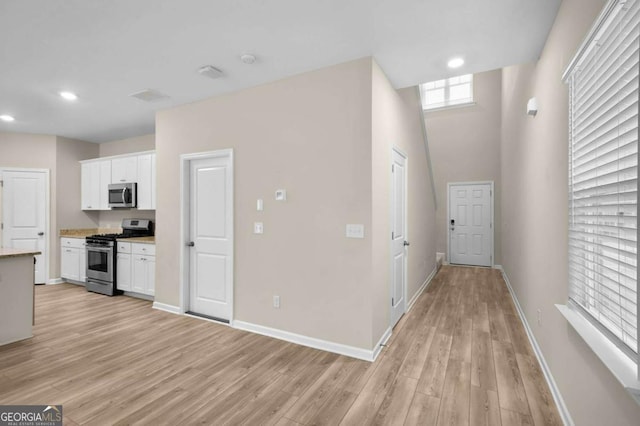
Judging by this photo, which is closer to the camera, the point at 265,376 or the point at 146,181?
the point at 265,376

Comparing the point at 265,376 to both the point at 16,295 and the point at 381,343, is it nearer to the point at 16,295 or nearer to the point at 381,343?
the point at 381,343

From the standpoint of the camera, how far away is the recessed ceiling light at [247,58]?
2.73m

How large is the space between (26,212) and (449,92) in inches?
368

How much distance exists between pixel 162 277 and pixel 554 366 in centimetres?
426

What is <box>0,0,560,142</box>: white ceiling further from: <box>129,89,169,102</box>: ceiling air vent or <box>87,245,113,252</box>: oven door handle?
<box>87,245,113,252</box>: oven door handle

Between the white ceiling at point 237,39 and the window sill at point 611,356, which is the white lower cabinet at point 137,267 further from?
the window sill at point 611,356

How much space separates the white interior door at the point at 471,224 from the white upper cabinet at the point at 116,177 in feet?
21.1

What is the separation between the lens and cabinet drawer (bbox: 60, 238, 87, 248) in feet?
17.5

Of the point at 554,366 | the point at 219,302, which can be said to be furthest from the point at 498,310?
the point at 219,302

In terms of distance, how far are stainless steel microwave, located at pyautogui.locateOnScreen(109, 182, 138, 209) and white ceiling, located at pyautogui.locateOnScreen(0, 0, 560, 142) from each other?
177 centimetres

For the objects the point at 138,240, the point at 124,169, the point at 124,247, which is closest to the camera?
the point at 138,240

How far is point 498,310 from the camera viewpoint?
4039mm

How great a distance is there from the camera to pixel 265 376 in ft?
8.14

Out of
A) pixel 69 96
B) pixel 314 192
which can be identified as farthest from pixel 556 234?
pixel 69 96
